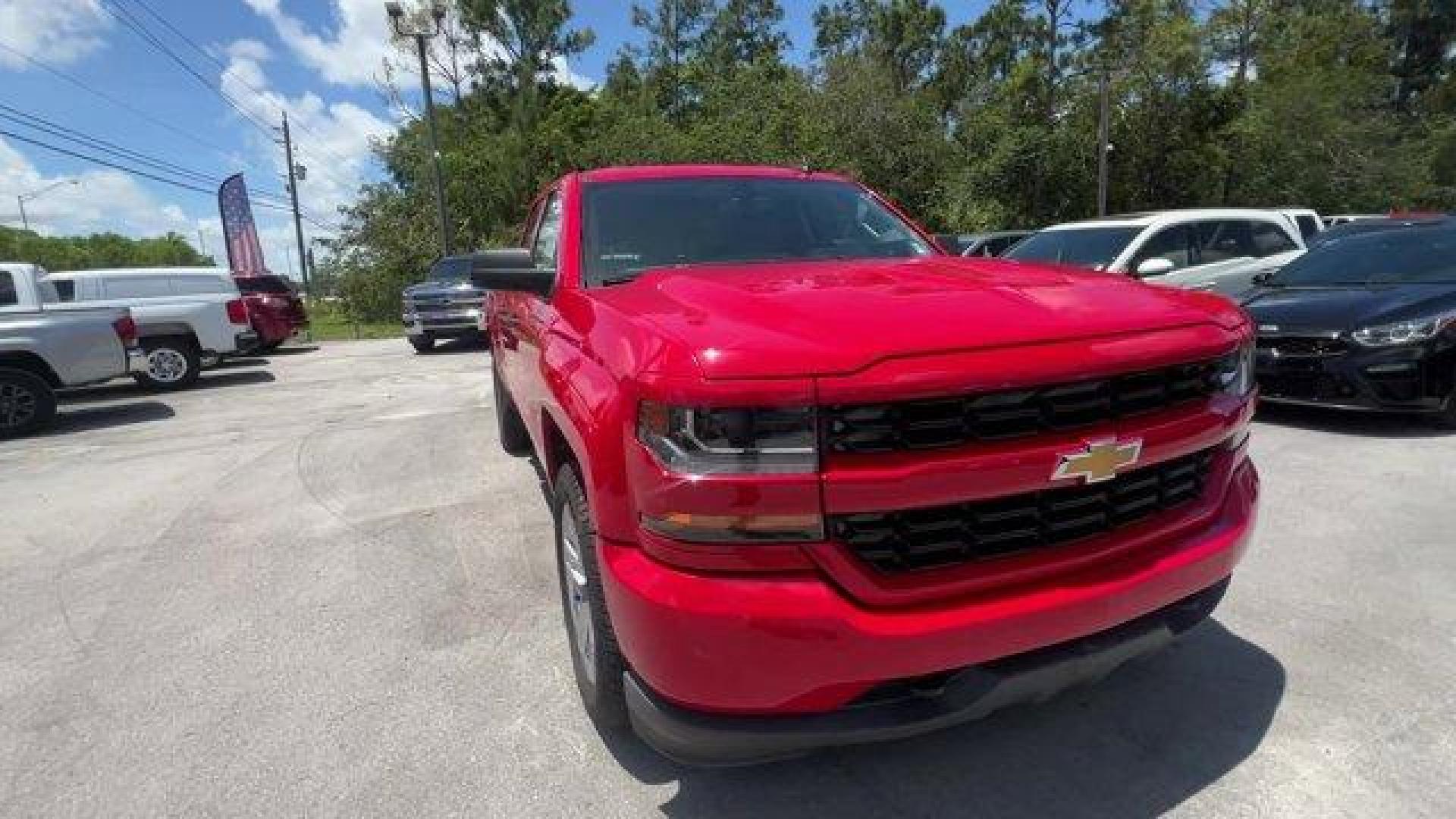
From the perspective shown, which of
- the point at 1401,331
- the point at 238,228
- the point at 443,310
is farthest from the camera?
the point at 238,228

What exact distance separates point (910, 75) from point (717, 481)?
5234 cm

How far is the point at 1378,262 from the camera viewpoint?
22.1ft

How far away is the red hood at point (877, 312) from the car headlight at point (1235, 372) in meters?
0.10

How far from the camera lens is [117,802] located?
8.04 ft

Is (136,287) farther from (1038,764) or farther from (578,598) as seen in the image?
(1038,764)

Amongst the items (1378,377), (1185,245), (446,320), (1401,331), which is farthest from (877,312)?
(446,320)

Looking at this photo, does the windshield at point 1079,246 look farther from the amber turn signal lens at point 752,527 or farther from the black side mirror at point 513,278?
the amber turn signal lens at point 752,527

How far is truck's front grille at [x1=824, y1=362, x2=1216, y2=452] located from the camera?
5.76 ft

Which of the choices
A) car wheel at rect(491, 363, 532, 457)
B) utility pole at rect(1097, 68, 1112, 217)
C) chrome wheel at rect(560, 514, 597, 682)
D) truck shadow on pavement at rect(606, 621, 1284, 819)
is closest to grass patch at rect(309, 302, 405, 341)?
car wheel at rect(491, 363, 532, 457)

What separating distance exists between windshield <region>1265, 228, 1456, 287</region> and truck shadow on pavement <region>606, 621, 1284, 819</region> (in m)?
5.32

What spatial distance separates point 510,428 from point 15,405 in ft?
21.9

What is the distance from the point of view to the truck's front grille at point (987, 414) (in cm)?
175

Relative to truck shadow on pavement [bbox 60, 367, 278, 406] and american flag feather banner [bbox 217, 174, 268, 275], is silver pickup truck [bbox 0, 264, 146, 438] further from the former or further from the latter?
american flag feather banner [bbox 217, 174, 268, 275]

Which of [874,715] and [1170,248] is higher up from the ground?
[1170,248]
